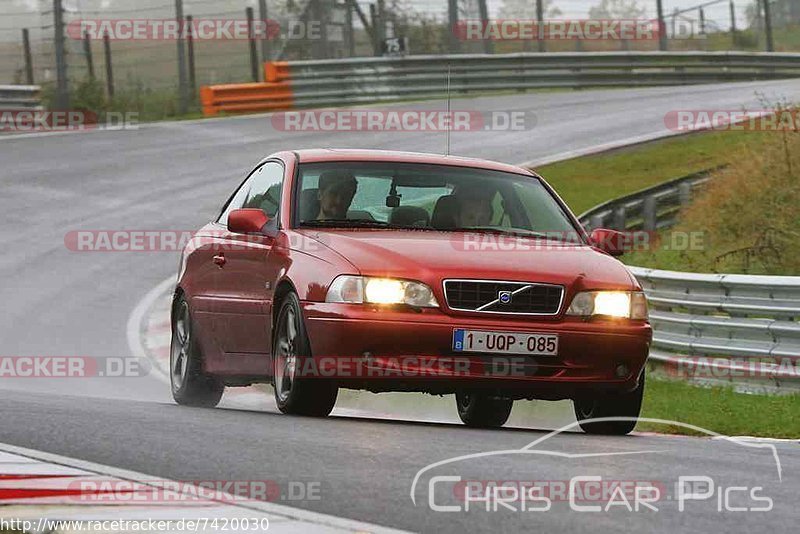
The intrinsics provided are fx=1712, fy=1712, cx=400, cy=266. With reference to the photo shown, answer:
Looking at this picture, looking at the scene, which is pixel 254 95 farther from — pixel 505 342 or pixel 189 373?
pixel 505 342

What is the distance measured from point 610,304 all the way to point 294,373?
164 centimetres

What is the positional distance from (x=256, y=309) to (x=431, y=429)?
5.46 feet

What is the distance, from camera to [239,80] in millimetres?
37531

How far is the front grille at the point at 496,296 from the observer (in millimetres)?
8414

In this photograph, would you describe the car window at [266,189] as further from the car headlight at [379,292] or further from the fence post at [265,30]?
the fence post at [265,30]

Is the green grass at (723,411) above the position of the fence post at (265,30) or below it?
below

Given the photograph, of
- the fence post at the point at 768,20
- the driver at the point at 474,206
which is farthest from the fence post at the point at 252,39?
the driver at the point at 474,206

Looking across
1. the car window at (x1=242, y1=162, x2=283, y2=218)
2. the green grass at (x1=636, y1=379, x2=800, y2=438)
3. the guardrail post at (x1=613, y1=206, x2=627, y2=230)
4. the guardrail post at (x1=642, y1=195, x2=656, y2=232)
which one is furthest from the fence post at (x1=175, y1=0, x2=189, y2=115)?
the car window at (x1=242, y1=162, x2=283, y2=218)

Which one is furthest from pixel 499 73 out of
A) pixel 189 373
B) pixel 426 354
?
pixel 426 354

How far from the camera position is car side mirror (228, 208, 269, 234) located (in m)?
9.24

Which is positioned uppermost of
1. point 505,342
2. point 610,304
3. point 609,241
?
point 609,241

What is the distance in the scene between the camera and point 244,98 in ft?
110

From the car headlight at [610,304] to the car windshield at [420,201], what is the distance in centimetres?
85

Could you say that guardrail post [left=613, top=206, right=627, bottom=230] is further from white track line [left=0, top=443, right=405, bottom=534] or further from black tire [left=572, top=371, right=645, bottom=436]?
white track line [left=0, top=443, right=405, bottom=534]
